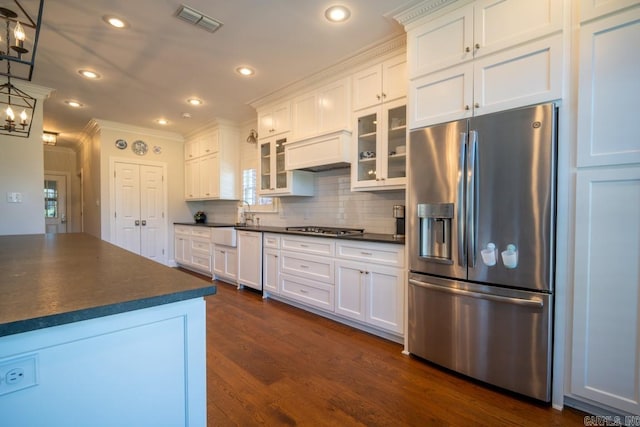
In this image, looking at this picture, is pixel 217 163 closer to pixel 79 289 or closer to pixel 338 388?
pixel 338 388

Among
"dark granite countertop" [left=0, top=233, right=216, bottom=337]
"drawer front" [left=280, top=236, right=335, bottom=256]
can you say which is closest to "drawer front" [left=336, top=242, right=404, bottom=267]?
"drawer front" [left=280, top=236, right=335, bottom=256]

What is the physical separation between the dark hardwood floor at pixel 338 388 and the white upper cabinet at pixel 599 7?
84.9 inches

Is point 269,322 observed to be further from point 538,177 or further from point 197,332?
point 538,177

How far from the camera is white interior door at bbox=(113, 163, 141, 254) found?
5.25 m

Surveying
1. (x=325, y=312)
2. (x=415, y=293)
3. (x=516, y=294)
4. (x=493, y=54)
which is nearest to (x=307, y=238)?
(x=325, y=312)

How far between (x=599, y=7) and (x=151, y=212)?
628 cm

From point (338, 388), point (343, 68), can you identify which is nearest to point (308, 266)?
point (338, 388)

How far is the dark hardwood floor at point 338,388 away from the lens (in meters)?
1.63

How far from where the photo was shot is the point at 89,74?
131 inches

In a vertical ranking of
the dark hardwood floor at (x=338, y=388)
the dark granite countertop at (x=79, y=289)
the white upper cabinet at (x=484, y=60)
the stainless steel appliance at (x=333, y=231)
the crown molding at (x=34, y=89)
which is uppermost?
the crown molding at (x=34, y=89)

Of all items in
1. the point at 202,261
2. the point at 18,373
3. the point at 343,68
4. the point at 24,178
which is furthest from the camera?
the point at 202,261

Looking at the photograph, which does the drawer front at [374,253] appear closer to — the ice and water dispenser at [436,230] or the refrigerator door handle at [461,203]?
the ice and water dispenser at [436,230]

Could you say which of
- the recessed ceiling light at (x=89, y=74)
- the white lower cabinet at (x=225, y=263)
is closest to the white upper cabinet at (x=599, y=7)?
the white lower cabinet at (x=225, y=263)

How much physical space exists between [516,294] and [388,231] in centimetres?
152
